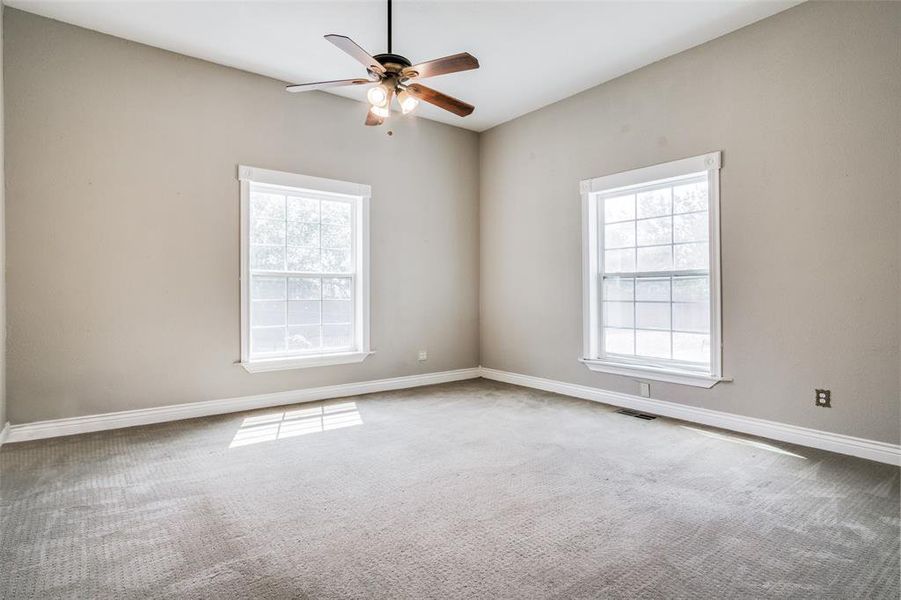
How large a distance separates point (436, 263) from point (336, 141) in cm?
173

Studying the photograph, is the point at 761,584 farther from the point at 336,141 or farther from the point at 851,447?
the point at 336,141

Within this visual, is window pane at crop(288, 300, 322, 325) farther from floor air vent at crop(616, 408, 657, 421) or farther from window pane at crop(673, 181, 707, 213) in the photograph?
window pane at crop(673, 181, 707, 213)

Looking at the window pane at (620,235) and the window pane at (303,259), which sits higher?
the window pane at (620,235)

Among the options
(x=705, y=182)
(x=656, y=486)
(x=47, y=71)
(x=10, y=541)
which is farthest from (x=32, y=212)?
(x=705, y=182)

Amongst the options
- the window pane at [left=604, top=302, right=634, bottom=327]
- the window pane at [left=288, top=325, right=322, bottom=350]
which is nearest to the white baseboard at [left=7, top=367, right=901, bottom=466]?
the window pane at [left=288, top=325, right=322, bottom=350]

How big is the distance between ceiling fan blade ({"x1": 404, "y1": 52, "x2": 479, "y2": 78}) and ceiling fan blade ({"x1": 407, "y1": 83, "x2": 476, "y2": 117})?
19cm

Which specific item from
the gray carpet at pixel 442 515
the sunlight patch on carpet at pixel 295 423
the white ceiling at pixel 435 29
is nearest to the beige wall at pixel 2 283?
the gray carpet at pixel 442 515

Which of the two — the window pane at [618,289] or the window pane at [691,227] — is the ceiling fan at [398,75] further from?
the window pane at [618,289]

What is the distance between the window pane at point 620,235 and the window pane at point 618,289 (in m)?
0.34

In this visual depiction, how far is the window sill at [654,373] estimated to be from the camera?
3688mm

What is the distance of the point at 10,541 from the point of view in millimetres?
1942

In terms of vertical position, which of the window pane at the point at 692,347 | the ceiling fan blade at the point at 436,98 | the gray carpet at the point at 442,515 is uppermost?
the ceiling fan blade at the point at 436,98

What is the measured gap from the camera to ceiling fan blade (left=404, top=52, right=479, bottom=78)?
2.53m

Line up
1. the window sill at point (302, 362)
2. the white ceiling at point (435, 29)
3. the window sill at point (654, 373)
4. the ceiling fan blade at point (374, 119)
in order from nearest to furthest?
the white ceiling at point (435, 29) < the ceiling fan blade at point (374, 119) < the window sill at point (654, 373) < the window sill at point (302, 362)
